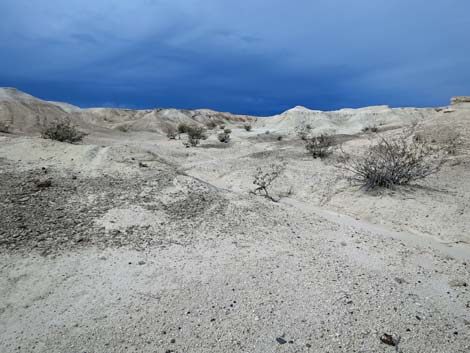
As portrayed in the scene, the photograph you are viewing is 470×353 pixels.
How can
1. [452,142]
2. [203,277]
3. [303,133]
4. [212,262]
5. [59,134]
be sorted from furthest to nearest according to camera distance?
[303,133] → [452,142] → [59,134] → [212,262] → [203,277]

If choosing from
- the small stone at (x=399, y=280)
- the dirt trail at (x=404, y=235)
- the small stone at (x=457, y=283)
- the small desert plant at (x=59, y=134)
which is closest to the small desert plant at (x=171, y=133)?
the small desert plant at (x=59, y=134)

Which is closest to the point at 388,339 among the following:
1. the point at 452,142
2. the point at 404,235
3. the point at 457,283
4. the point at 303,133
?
the point at 457,283

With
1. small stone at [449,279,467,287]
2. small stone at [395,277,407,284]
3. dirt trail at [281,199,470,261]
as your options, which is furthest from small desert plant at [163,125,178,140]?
small stone at [449,279,467,287]

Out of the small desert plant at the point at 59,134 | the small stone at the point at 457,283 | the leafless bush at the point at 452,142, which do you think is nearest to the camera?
the small stone at the point at 457,283

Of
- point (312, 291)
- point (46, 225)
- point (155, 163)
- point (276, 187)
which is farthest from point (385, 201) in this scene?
point (46, 225)

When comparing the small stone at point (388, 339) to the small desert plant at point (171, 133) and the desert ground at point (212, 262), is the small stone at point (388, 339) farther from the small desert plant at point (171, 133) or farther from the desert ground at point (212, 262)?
the small desert plant at point (171, 133)

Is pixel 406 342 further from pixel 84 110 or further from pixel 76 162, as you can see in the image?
pixel 84 110

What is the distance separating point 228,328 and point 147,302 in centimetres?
96

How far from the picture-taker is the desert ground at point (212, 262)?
3211 millimetres

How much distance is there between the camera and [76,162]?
8086 mm

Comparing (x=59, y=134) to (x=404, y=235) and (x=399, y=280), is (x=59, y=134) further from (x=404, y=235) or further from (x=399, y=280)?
(x=399, y=280)

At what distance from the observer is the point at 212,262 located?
4.65 m

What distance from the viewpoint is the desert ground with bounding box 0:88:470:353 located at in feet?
10.5

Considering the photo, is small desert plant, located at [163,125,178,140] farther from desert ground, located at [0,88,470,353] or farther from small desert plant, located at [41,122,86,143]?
desert ground, located at [0,88,470,353]
